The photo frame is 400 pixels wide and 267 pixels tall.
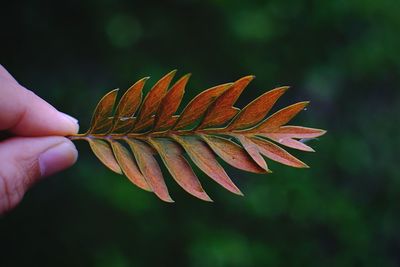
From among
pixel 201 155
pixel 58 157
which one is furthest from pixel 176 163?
pixel 58 157

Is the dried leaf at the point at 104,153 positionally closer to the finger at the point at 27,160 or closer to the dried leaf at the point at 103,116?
the dried leaf at the point at 103,116

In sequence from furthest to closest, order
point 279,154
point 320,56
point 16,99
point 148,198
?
point 320,56 < point 148,198 < point 16,99 < point 279,154

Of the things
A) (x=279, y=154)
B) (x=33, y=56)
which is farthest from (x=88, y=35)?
(x=279, y=154)

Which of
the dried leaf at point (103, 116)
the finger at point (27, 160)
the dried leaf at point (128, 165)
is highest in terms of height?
the dried leaf at point (103, 116)

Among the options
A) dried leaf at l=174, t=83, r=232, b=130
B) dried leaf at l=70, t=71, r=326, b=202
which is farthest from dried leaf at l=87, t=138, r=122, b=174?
dried leaf at l=174, t=83, r=232, b=130

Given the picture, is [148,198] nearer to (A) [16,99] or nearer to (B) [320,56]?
(B) [320,56]

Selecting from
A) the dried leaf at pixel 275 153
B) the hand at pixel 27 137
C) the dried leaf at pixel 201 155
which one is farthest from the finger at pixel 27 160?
the dried leaf at pixel 275 153

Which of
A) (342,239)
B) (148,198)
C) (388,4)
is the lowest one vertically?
(342,239)
